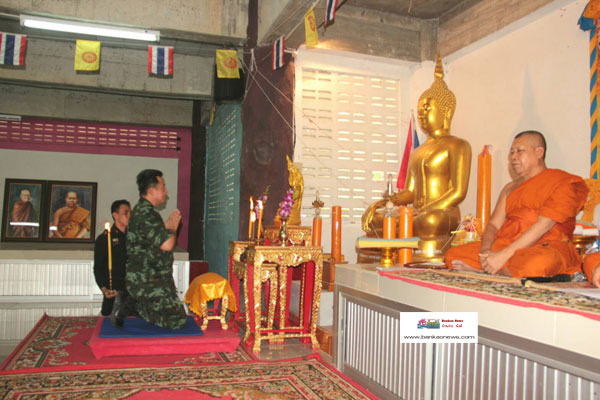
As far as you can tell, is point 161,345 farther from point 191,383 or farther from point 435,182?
point 435,182

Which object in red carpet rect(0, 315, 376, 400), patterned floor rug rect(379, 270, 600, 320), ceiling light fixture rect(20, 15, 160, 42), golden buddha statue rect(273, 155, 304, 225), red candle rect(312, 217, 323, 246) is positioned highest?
ceiling light fixture rect(20, 15, 160, 42)

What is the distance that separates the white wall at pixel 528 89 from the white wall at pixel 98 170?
571 centimetres

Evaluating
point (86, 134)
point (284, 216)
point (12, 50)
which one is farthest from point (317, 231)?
point (86, 134)

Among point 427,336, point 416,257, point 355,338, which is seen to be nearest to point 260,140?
point 416,257

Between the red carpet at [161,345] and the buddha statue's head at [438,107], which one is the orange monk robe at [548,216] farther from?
the buddha statue's head at [438,107]

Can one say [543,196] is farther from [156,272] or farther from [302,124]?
[302,124]

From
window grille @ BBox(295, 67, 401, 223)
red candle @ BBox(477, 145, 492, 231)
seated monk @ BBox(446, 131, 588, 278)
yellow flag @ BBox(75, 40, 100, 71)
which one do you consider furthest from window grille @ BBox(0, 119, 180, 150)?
seated monk @ BBox(446, 131, 588, 278)

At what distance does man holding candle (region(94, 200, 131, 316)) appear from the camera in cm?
446

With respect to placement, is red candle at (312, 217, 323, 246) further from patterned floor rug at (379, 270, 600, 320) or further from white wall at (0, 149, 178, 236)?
white wall at (0, 149, 178, 236)

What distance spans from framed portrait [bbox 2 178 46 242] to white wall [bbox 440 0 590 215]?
22.8 ft

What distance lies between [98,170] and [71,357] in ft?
20.6

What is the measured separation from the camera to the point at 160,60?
5699 mm

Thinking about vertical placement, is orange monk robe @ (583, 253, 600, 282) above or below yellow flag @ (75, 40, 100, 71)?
below

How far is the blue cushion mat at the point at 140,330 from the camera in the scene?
11.7ft
